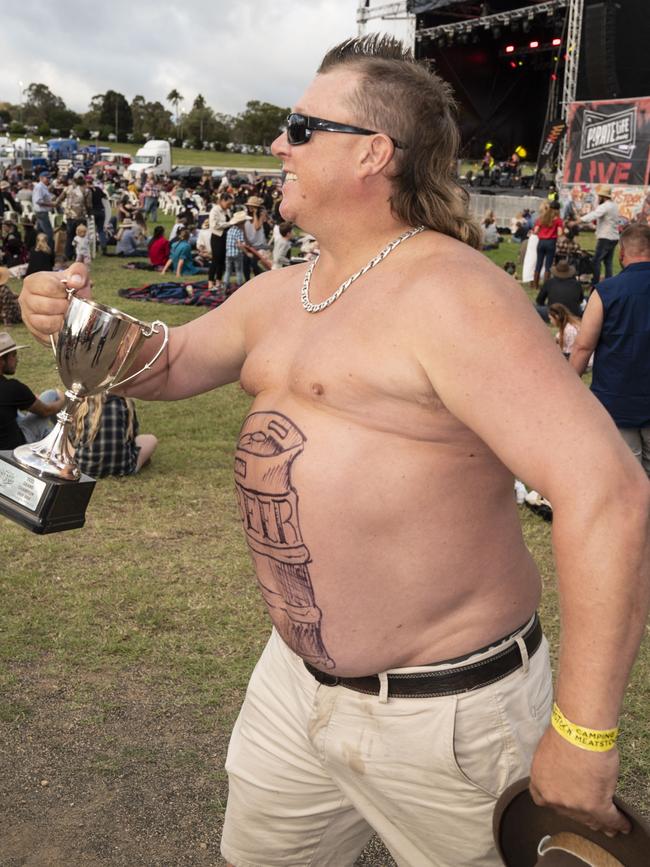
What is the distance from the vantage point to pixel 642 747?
12.4ft

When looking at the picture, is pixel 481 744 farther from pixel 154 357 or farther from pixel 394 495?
pixel 154 357

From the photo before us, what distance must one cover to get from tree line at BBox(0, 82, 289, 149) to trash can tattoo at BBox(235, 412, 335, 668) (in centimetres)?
11093

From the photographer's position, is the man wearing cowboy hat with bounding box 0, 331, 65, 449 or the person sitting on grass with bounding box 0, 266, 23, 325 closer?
the man wearing cowboy hat with bounding box 0, 331, 65, 449

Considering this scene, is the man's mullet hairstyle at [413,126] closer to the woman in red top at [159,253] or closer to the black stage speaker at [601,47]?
the woman in red top at [159,253]

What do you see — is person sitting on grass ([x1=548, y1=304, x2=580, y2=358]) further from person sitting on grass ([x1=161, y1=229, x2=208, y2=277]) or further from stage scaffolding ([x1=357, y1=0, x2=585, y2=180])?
stage scaffolding ([x1=357, y1=0, x2=585, y2=180])

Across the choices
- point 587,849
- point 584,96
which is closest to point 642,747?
point 587,849

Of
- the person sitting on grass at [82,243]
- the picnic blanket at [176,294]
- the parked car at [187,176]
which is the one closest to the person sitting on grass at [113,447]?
the picnic blanket at [176,294]

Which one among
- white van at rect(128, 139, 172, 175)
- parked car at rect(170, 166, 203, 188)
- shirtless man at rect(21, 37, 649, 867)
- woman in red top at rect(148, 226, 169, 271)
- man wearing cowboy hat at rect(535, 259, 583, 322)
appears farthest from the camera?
white van at rect(128, 139, 172, 175)

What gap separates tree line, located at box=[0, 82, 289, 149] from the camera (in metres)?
112

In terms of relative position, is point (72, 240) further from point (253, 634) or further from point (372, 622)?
point (372, 622)

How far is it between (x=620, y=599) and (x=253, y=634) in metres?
3.36

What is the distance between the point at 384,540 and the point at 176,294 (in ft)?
45.9

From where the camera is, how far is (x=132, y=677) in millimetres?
4176

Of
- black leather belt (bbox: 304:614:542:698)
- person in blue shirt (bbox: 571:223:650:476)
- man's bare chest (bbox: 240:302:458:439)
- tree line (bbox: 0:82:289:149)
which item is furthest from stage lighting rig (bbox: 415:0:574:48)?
tree line (bbox: 0:82:289:149)
